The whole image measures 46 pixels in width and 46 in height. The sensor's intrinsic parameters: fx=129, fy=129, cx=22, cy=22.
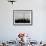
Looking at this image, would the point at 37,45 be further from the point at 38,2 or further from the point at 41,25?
the point at 38,2

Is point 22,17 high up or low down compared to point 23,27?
up

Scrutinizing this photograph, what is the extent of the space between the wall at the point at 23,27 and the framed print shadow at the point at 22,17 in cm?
12

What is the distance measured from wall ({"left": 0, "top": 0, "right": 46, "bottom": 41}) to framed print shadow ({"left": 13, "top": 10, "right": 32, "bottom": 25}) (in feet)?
0.39

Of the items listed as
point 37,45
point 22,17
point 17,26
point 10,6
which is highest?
point 10,6

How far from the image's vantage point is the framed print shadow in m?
5.09

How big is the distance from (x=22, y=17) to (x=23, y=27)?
397mm

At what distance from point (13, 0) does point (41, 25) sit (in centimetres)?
147

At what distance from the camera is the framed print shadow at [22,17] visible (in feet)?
16.7

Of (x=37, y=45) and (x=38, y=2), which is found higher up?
(x=38, y=2)

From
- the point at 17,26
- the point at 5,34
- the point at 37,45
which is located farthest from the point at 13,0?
the point at 37,45

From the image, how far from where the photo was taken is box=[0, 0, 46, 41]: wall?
5.08 metres

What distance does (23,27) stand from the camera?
16.8 feet

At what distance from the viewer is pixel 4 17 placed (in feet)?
16.7

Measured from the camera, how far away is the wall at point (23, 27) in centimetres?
508
